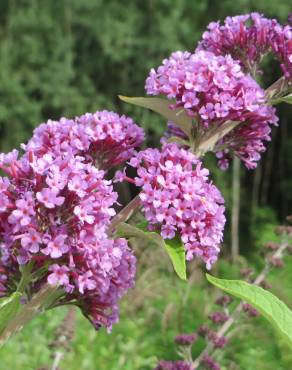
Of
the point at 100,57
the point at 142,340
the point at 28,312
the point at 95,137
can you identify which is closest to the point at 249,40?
the point at 95,137

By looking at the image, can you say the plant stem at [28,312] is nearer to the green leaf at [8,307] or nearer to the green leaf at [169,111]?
the green leaf at [8,307]

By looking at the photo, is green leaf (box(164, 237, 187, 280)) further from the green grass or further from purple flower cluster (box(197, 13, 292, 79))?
the green grass

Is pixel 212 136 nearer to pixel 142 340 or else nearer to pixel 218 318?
pixel 218 318

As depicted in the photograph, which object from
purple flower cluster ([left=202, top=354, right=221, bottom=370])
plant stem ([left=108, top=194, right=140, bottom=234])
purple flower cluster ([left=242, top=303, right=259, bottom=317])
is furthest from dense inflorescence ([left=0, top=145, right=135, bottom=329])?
purple flower cluster ([left=242, top=303, right=259, bottom=317])

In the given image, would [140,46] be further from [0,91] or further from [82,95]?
[0,91]

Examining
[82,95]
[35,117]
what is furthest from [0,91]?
[82,95]
